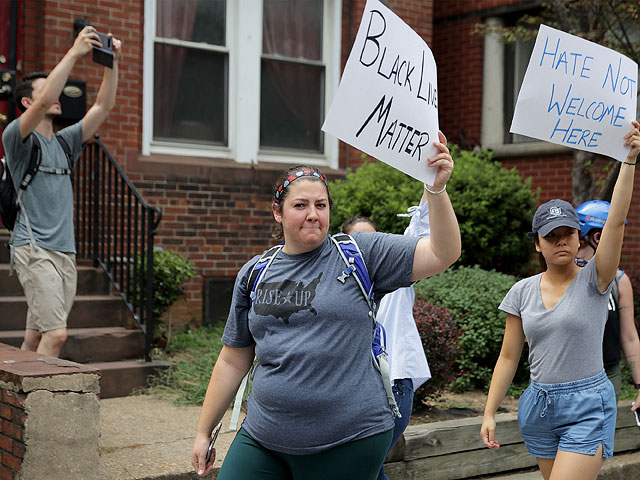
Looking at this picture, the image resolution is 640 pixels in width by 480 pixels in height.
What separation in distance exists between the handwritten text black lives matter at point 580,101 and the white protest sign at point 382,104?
968mm

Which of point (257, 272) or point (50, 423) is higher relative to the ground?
point (257, 272)

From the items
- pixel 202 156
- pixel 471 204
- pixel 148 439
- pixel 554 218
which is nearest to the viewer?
pixel 554 218

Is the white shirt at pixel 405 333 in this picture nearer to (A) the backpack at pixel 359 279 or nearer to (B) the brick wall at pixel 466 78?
(A) the backpack at pixel 359 279

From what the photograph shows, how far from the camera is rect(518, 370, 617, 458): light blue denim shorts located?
376cm

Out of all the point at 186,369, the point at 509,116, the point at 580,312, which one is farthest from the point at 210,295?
the point at 580,312

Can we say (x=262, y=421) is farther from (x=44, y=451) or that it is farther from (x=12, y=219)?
(x=12, y=219)

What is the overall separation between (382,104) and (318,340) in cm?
85

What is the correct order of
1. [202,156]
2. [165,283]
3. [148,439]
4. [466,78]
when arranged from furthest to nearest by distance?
[466,78] → [202,156] → [165,283] → [148,439]

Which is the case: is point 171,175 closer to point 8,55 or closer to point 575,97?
point 8,55

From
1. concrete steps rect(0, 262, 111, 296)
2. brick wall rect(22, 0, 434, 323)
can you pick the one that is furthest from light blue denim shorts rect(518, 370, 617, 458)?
brick wall rect(22, 0, 434, 323)

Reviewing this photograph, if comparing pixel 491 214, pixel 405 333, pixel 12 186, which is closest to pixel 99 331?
A: pixel 12 186

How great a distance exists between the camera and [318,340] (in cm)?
291

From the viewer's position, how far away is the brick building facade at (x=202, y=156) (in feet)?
28.5

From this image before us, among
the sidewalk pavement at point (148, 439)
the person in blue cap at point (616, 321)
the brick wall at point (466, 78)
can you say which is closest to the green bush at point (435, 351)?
the sidewalk pavement at point (148, 439)
